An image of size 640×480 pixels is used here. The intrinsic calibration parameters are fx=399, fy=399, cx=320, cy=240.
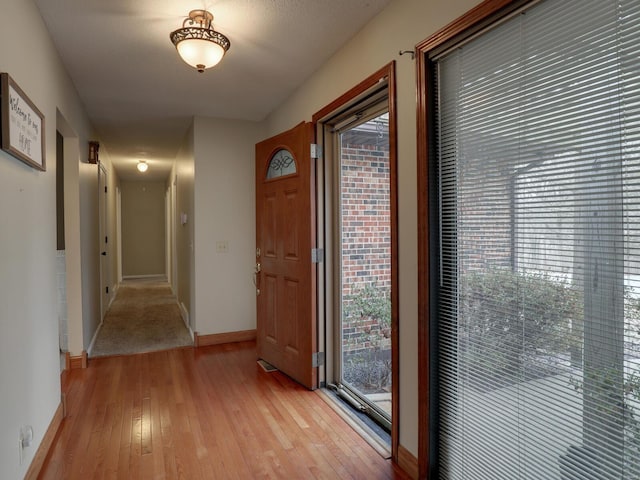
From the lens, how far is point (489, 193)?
1585mm

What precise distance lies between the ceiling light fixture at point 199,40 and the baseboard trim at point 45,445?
221cm

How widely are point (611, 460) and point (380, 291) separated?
2.08 meters

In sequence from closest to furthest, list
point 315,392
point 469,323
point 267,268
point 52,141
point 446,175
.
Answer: point 469,323 < point 446,175 < point 52,141 < point 315,392 < point 267,268

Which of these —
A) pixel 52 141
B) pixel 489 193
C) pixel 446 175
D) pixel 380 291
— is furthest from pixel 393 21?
pixel 52 141

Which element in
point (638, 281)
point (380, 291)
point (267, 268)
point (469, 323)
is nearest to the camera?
point (638, 281)

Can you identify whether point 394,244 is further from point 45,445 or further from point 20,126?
point 45,445

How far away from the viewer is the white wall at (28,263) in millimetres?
1636

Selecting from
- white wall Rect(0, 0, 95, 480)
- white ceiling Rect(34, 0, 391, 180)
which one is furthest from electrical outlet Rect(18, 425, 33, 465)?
white ceiling Rect(34, 0, 391, 180)

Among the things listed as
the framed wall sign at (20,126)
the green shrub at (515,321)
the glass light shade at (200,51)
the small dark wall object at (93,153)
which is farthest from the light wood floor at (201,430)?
the glass light shade at (200,51)

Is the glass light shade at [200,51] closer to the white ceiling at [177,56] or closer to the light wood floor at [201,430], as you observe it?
the white ceiling at [177,56]

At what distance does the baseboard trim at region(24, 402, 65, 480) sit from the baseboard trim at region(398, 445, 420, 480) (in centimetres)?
178

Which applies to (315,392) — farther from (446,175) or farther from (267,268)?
(446,175)

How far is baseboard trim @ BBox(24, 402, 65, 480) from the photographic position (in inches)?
75.6

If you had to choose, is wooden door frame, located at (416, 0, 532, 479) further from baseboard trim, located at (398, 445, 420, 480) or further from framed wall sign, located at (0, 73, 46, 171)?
framed wall sign, located at (0, 73, 46, 171)
